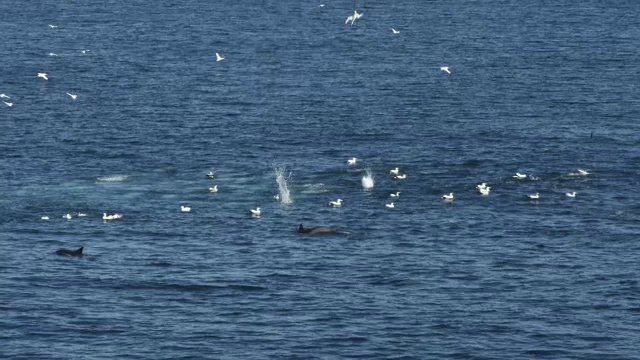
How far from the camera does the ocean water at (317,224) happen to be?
10894 cm

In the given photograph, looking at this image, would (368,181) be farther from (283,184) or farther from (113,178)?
(113,178)

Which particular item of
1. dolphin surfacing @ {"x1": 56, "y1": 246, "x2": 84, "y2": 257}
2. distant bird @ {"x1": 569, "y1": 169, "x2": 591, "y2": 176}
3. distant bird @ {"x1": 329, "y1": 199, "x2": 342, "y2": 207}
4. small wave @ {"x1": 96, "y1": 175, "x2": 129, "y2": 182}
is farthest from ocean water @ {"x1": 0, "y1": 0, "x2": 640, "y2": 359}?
dolphin surfacing @ {"x1": 56, "y1": 246, "x2": 84, "y2": 257}

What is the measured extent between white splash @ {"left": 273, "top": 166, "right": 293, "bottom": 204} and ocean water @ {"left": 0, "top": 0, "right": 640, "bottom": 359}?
1.78 ft

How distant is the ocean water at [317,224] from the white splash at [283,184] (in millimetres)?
542

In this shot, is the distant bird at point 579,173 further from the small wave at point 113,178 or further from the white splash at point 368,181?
the small wave at point 113,178

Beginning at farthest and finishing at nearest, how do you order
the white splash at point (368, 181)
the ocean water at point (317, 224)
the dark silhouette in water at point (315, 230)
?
1. the white splash at point (368, 181)
2. the dark silhouette in water at point (315, 230)
3. the ocean water at point (317, 224)

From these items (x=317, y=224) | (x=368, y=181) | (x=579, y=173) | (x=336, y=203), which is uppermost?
(x=579, y=173)

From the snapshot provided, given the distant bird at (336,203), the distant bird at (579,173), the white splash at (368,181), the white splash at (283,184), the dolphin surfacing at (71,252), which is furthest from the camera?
the distant bird at (579,173)

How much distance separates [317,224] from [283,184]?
13.3 metres

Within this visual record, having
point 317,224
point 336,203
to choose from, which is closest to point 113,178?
point 336,203

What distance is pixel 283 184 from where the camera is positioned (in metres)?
146

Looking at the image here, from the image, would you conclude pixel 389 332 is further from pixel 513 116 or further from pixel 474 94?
pixel 474 94

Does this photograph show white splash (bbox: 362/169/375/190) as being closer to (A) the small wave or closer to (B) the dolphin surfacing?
(A) the small wave

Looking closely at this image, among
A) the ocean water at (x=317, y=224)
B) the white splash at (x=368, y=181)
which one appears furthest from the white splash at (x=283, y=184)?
the white splash at (x=368, y=181)
